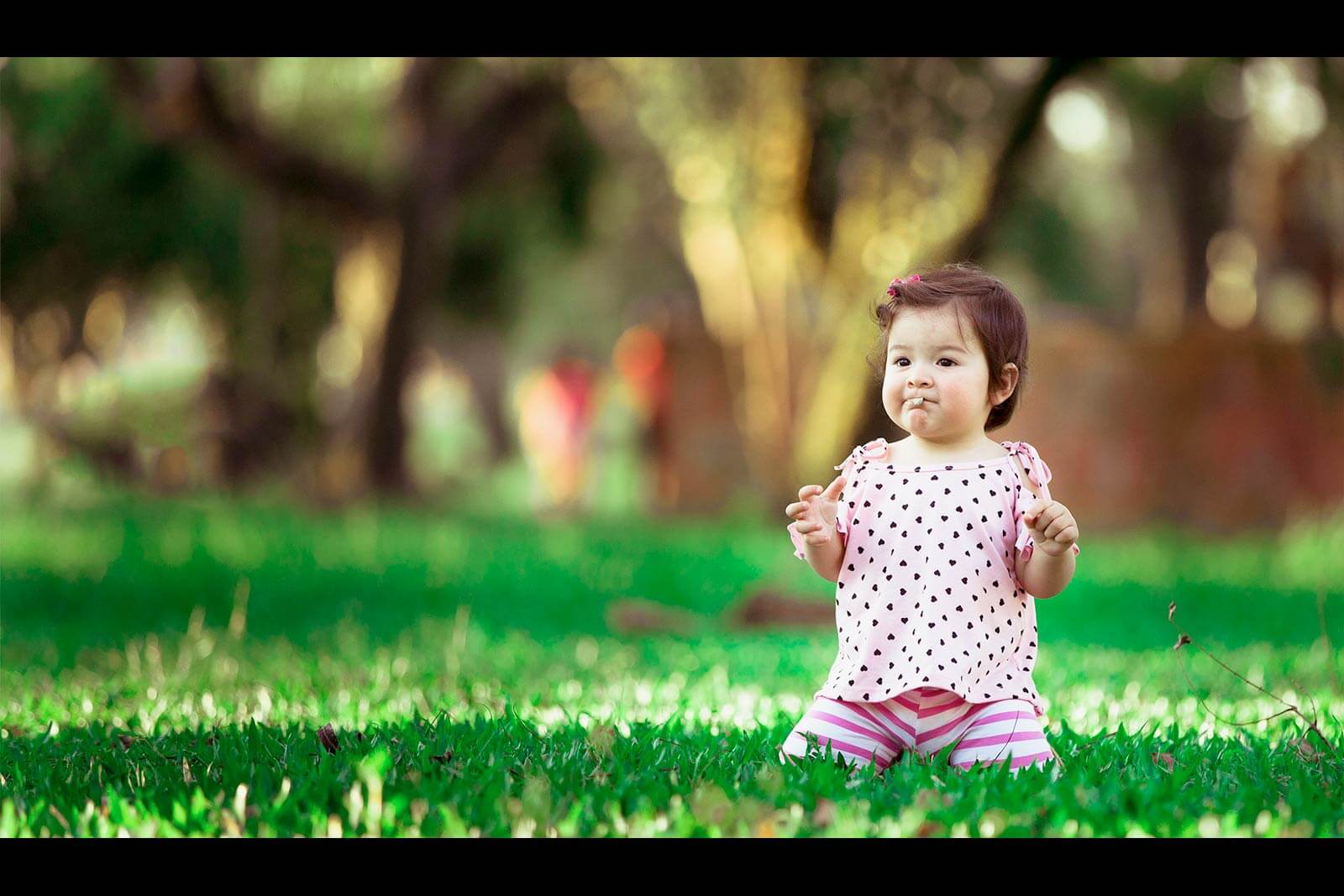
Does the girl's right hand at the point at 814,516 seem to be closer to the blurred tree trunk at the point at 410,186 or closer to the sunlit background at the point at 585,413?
the sunlit background at the point at 585,413

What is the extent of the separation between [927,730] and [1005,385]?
87 cm

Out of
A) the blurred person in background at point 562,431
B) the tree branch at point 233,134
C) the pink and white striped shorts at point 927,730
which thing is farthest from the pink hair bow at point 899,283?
the blurred person in background at point 562,431

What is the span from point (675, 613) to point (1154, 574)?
11.9 feet

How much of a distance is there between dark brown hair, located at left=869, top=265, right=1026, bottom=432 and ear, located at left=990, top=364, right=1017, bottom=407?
12 mm

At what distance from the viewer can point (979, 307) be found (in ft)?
11.0

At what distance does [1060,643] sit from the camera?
7289 millimetres

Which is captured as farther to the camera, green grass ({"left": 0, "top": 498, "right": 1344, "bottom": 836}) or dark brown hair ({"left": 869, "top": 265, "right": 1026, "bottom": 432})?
dark brown hair ({"left": 869, "top": 265, "right": 1026, "bottom": 432})

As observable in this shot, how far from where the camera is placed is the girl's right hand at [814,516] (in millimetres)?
3312

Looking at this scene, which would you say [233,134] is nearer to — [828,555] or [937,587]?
A: [828,555]

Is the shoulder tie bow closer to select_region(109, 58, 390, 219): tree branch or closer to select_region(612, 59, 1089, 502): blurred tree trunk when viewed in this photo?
select_region(612, 59, 1089, 502): blurred tree trunk

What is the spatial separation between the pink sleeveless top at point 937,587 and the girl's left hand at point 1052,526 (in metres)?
0.07

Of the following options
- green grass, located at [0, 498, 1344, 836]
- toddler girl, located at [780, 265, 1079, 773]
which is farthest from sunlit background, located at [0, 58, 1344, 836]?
toddler girl, located at [780, 265, 1079, 773]

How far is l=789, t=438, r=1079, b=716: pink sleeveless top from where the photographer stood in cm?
327

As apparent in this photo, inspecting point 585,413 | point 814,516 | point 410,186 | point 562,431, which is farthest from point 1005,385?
point 585,413
